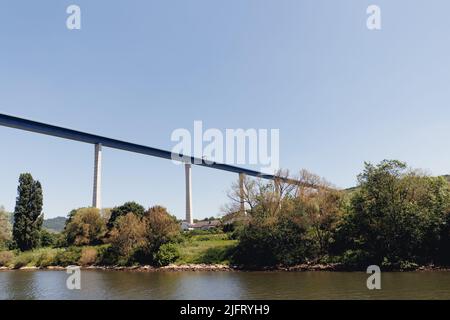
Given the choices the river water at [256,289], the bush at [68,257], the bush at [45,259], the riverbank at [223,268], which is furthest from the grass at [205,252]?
the bush at [45,259]

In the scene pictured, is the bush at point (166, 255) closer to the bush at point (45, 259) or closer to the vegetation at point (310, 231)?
the vegetation at point (310, 231)

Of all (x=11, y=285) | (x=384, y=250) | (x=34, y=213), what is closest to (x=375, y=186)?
(x=384, y=250)

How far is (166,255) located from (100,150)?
3856 cm

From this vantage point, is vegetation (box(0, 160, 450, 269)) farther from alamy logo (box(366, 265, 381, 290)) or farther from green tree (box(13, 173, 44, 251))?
green tree (box(13, 173, 44, 251))

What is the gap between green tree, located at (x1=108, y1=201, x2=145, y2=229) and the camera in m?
63.7

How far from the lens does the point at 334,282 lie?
27.1 metres

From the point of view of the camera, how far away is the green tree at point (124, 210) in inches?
2506

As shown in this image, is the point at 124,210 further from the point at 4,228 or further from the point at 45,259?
the point at 4,228

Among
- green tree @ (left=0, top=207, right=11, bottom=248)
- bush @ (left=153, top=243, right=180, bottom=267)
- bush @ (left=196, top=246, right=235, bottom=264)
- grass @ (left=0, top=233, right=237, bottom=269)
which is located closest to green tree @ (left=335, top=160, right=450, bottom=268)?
bush @ (left=196, top=246, right=235, bottom=264)

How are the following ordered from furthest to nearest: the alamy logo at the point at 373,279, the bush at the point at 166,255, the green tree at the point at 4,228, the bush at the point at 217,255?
the green tree at the point at 4,228
the bush at the point at 166,255
the bush at the point at 217,255
the alamy logo at the point at 373,279

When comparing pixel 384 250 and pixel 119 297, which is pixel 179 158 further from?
pixel 119 297

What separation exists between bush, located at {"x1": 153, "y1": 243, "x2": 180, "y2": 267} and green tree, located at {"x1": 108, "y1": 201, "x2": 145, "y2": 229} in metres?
17.1

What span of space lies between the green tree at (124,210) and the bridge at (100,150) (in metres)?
10.9
